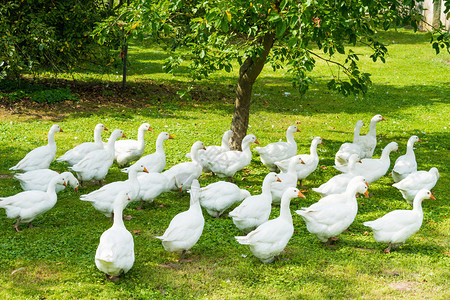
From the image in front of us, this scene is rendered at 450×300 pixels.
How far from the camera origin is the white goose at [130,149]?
11.2 m

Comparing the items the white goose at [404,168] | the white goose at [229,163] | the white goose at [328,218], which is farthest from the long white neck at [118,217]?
the white goose at [404,168]

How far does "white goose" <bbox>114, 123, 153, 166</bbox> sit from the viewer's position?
36.7ft

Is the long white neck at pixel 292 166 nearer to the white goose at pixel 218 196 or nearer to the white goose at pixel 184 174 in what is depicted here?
the white goose at pixel 218 196

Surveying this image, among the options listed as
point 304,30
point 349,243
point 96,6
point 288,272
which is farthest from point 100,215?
point 96,6

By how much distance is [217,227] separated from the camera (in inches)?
337

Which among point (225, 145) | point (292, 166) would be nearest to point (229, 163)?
point (225, 145)

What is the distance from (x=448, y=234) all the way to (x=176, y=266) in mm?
4964

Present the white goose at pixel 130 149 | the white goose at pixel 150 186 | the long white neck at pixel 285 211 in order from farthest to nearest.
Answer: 1. the white goose at pixel 130 149
2. the white goose at pixel 150 186
3. the long white neck at pixel 285 211

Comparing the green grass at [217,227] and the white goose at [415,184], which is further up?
the white goose at [415,184]

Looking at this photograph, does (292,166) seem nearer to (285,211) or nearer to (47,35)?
(285,211)

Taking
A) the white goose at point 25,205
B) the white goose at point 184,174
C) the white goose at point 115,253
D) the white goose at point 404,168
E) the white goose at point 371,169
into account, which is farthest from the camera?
the white goose at point 404,168

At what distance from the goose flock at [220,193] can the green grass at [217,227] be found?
0.34 metres

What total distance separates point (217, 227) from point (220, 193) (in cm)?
62

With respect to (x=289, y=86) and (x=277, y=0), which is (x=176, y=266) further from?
(x=289, y=86)
